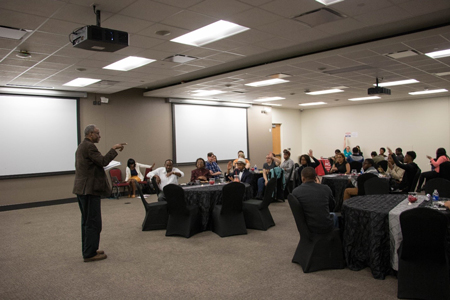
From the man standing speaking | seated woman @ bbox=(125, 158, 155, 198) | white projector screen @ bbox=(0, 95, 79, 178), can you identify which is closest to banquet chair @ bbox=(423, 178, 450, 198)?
the man standing speaking

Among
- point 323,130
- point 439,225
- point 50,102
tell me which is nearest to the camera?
point 439,225

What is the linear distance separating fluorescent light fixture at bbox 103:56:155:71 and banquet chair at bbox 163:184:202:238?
113 inches

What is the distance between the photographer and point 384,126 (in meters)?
15.5

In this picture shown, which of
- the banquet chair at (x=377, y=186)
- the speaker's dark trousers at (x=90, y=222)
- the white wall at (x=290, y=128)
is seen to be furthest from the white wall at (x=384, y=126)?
the speaker's dark trousers at (x=90, y=222)

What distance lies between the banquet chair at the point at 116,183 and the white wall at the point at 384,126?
10.8 metres

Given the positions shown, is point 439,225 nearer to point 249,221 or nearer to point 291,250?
point 291,250

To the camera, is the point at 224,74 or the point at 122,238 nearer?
the point at 122,238

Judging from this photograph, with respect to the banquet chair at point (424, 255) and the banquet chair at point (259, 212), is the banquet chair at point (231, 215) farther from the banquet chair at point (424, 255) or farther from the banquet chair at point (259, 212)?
the banquet chair at point (424, 255)

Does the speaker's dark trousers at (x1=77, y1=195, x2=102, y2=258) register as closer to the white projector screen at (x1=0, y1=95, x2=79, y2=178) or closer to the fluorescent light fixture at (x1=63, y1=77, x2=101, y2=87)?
the fluorescent light fixture at (x1=63, y1=77, x2=101, y2=87)

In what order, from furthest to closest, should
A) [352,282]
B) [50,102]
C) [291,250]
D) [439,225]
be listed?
[50,102], [291,250], [352,282], [439,225]

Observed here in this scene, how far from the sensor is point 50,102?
31.7 feet

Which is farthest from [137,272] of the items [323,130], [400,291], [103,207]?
[323,130]

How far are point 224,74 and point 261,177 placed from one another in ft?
9.16

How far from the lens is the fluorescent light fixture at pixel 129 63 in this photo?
271 inches
